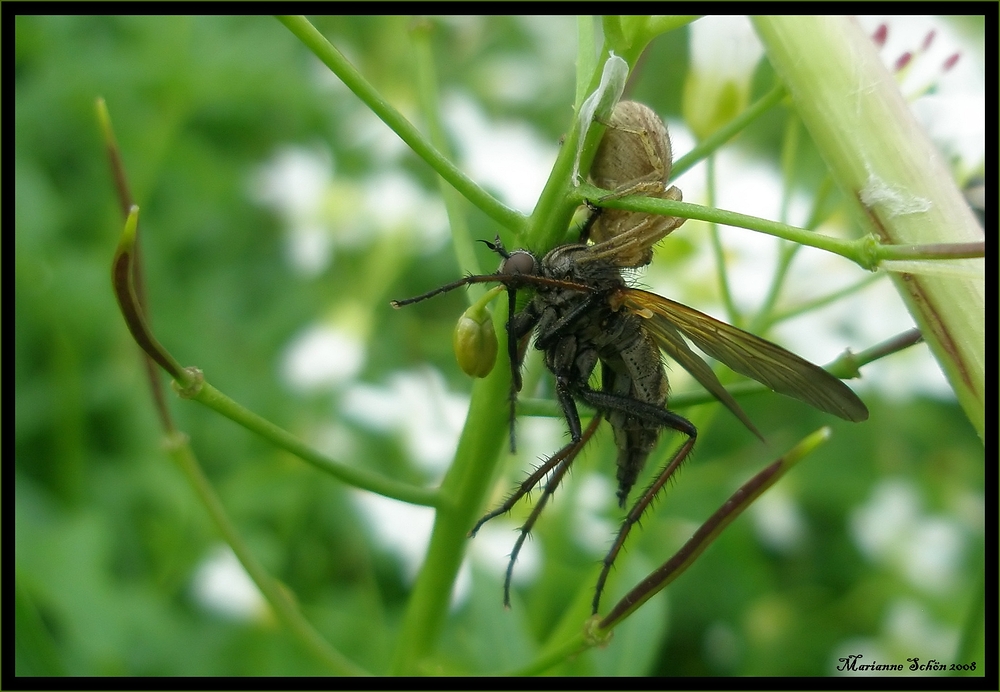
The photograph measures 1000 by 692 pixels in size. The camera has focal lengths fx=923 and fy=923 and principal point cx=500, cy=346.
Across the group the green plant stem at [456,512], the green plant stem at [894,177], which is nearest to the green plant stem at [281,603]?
the green plant stem at [456,512]

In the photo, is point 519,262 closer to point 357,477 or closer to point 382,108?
point 382,108

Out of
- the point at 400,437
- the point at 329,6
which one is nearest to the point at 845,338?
the point at 400,437

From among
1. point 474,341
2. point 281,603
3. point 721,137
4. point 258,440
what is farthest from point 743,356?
point 258,440

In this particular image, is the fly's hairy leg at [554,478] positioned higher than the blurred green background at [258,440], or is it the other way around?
the blurred green background at [258,440]

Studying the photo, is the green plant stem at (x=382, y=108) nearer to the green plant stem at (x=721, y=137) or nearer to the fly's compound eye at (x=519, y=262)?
the fly's compound eye at (x=519, y=262)

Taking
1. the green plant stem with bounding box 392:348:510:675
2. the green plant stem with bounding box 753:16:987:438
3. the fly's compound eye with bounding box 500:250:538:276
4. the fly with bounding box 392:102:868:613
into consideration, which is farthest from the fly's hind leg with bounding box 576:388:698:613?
the green plant stem with bounding box 753:16:987:438

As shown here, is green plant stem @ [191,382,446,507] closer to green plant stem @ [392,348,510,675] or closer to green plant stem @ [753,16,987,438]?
green plant stem @ [392,348,510,675]
